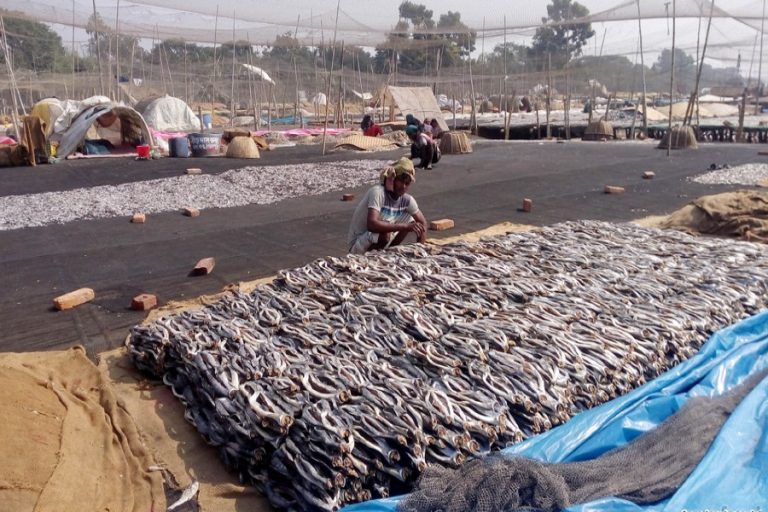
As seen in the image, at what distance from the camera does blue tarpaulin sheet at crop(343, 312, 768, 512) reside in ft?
9.11

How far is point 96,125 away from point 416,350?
64.0 feet

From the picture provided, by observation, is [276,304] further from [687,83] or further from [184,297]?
[687,83]

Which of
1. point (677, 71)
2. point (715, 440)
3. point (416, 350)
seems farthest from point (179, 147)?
point (677, 71)

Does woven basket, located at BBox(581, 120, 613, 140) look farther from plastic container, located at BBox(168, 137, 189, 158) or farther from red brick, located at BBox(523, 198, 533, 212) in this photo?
red brick, located at BBox(523, 198, 533, 212)

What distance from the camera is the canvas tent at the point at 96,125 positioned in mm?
17969

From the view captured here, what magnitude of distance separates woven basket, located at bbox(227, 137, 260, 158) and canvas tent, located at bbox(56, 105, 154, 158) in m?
2.99

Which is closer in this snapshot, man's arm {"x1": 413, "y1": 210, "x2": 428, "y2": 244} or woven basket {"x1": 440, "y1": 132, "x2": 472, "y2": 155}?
man's arm {"x1": 413, "y1": 210, "x2": 428, "y2": 244}

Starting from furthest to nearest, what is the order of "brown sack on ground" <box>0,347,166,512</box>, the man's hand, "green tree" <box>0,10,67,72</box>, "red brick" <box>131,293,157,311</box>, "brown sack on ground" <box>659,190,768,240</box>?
"green tree" <box>0,10,67,72</box> → "brown sack on ground" <box>659,190,768,240</box> → the man's hand → "red brick" <box>131,293,157,311</box> → "brown sack on ground" <box>0,347,166,512</box>

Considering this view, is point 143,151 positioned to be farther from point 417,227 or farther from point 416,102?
point 417,227

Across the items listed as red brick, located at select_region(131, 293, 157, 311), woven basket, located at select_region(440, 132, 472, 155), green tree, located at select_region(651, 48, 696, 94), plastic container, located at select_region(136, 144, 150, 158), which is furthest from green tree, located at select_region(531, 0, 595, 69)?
red brick, located at select_region(131, 293, 157, 311)

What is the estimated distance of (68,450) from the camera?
3.45m

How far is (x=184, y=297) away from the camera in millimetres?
6418

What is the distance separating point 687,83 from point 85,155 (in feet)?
136

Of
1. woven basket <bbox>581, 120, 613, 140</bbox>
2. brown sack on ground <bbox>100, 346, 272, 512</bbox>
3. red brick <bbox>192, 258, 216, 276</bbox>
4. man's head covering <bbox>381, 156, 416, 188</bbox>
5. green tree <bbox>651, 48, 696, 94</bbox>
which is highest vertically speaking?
green tree <bbox>651, 48, 696, 94</bbox>
